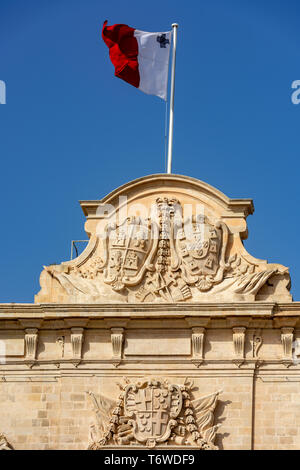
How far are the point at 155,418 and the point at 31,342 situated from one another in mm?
3172

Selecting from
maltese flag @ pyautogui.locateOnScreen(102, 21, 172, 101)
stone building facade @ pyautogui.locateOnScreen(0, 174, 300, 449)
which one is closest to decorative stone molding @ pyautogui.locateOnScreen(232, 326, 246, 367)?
stone building facade @ pyautogui.locateOnScreen(0, 174, 300, 449)

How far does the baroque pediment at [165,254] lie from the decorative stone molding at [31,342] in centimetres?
70

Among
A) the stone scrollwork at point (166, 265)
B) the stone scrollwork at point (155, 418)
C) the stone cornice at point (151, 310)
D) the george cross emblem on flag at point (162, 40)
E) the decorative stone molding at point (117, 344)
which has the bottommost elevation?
the stone scrollwork at point (155, 418)

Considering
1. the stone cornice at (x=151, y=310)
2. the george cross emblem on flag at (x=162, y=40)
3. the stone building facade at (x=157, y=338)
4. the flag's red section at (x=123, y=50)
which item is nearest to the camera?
the stone building facade at (x=157, y=338)

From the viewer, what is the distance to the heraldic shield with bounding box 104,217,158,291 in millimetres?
28547

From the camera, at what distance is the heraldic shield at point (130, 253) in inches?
1124

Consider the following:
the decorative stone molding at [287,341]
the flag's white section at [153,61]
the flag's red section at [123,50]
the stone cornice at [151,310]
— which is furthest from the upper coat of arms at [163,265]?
the flag's red section at [123,50]

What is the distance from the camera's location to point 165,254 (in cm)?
2862

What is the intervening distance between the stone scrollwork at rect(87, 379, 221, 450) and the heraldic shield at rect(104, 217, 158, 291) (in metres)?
2.28

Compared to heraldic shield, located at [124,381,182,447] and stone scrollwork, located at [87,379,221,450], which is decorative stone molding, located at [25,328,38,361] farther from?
heraldic shield, located at [124,381,182,447]

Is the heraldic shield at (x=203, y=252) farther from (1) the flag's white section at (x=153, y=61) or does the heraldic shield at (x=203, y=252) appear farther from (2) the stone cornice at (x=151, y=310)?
(1) the flag's white section at (x=153, y=61)

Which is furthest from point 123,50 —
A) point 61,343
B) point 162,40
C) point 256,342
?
point 256,342

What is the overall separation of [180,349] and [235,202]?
335 cm
